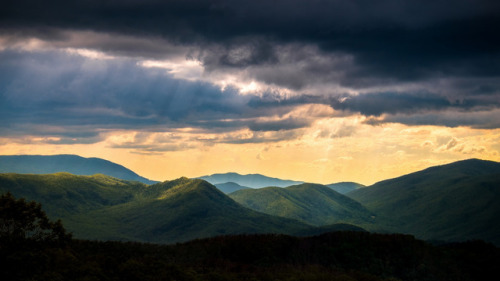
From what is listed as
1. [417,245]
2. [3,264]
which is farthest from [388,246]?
[3,264]

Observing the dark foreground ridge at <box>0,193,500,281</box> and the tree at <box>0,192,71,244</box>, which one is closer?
the dark foreground ridge at <box>0,193,500,281</box>

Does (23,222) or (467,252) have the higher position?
(23,222)

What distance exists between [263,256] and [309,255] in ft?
30.8

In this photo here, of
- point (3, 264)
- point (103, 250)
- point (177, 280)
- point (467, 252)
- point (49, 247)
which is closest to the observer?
point (3, 264)

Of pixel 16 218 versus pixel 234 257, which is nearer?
pixel 16 218

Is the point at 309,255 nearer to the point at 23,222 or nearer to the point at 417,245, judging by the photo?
the point at 417,245

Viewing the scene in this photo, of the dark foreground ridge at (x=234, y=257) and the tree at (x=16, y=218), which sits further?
the tree at (x=16, y=218)

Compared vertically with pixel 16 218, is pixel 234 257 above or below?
below

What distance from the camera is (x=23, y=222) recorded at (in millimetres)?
67438

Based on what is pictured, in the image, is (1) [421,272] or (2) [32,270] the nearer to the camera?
(2) [32,270]

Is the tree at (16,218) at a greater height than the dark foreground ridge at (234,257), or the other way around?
the tree at (16,218)

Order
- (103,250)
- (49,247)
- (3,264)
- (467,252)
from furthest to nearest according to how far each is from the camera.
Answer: (467,252) < (103,250) < (49,247) < (3,264)

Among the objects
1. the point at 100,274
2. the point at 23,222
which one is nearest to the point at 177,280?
the point at 100,274

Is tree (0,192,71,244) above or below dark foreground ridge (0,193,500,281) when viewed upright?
above
